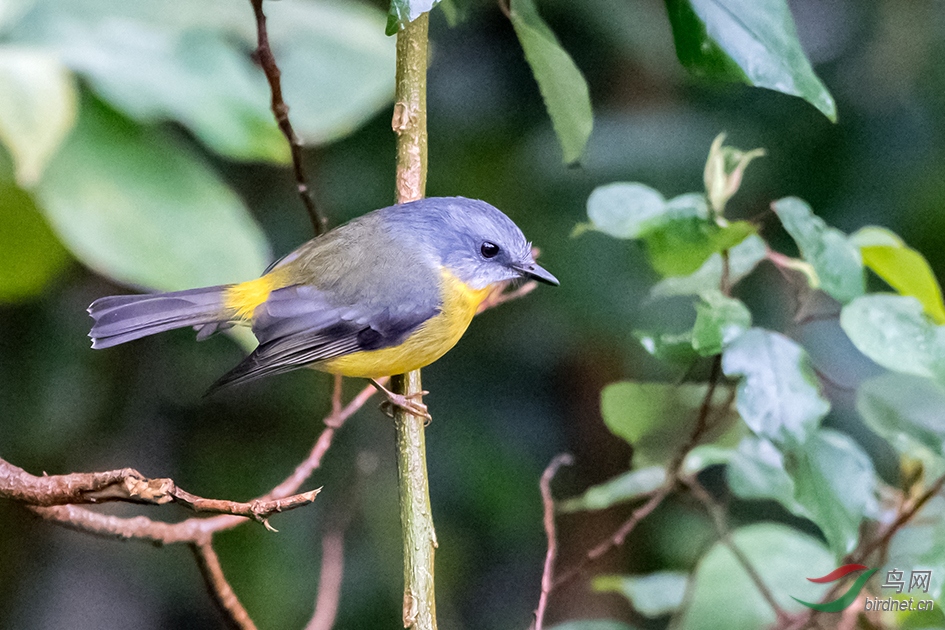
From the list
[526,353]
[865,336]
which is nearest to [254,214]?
[526,353]

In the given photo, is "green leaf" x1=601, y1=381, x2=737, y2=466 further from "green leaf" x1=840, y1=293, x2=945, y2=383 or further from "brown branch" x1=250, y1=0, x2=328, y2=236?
"brown branch" x1=250, y1=0, x2=328, y2=236

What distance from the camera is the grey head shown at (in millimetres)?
1423

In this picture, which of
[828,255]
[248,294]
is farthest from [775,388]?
[248,294]

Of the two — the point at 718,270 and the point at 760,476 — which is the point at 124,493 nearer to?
the point at 718,270

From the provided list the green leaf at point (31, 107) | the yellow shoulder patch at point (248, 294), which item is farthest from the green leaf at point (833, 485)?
the green leaf at point (31, 107)

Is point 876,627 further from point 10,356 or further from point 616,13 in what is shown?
point 10,356

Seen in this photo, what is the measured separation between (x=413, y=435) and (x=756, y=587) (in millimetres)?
787

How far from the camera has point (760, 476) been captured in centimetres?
151

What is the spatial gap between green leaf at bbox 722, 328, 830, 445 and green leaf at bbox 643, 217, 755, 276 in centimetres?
16

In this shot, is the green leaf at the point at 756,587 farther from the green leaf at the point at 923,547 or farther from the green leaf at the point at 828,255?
the green leaf at the point at 828,255

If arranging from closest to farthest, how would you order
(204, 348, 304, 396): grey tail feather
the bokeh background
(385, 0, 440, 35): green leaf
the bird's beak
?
(385, 0, 440, 35): green leaf, (204, 348, 304, 396): grey tail feather, the bird's beak, the bokeh background

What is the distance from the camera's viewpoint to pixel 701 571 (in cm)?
167

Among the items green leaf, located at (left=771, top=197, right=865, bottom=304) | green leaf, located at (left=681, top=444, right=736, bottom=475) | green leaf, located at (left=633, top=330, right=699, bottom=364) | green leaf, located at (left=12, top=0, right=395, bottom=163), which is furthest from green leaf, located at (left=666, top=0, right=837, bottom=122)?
green leaf, located at (left=12, top=0, right=395, bottom=163)

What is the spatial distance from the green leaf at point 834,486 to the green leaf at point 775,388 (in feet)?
0.28
